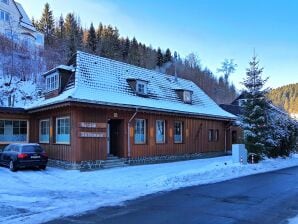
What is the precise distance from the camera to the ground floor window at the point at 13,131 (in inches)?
956

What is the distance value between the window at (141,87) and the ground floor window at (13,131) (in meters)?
7.53

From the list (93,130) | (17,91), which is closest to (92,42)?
(17,91)

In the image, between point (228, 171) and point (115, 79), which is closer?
point (228, 171)

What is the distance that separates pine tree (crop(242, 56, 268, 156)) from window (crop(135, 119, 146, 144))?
6.69 meters

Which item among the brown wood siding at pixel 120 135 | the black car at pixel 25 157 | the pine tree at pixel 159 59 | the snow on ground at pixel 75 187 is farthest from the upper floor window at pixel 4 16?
the snow on ground at pixel 75 187

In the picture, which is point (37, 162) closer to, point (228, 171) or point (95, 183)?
point (95, 183)

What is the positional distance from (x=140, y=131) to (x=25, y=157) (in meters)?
7.64

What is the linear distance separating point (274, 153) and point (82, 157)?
15345mm

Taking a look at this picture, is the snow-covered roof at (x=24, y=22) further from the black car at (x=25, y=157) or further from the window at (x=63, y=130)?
the black car at (x=25, y=157)

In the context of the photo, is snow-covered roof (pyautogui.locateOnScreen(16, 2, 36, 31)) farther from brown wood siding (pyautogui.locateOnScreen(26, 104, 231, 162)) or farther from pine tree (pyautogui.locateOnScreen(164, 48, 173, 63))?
brown wood siding (pyautogui.locateOnScreen(26, 104, 231, 162))

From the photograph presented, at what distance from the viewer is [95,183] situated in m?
15.2

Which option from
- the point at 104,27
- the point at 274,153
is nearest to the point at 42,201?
the point at 274,153

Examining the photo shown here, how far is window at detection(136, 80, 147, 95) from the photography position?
25.2 meters

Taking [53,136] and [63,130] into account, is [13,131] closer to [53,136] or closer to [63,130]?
[53,136]
